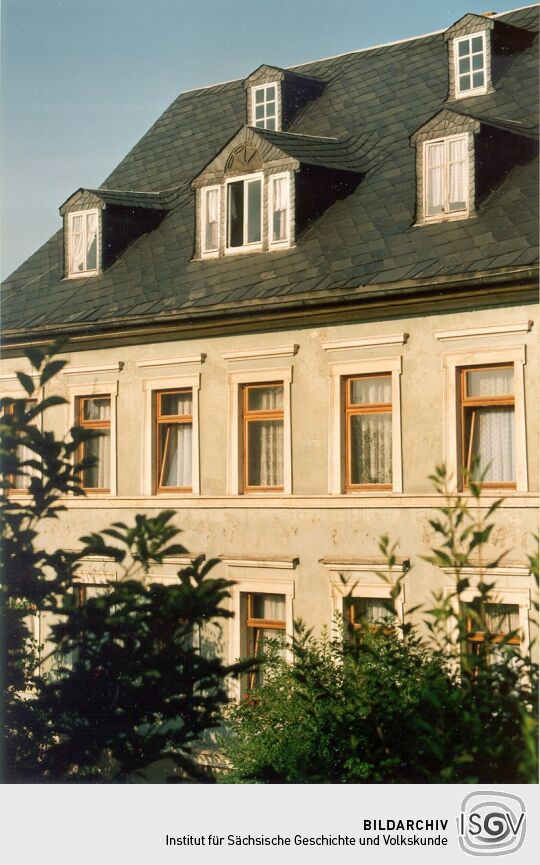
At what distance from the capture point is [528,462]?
610cm

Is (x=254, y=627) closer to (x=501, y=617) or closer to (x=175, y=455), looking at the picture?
(x=175, y=455)

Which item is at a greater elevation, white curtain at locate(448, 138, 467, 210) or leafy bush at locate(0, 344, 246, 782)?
white curtain at locate(448, 138, 467, 210)

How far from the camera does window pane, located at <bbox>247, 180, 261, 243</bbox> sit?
8688mm

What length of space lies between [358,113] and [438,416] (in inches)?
95.6

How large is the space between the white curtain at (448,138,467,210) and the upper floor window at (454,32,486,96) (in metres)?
0.41

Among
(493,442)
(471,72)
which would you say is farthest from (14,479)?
(471,72)

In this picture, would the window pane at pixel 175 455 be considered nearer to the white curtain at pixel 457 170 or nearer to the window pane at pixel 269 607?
the window pane at pixel 269 607

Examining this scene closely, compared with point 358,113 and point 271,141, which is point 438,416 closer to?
point 358,113

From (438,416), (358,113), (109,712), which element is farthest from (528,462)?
(358,113)

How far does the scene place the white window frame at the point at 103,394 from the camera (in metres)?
5.80

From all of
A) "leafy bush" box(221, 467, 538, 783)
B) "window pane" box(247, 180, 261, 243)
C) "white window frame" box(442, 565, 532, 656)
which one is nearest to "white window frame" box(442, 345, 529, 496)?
"leafy bush" box(221, 467, 538, 783)

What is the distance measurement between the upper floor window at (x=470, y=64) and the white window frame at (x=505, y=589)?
3.56 metres

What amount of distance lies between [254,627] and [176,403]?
1.64 metres

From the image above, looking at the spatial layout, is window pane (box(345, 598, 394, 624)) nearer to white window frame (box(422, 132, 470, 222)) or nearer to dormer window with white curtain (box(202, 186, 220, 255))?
white window frame (box(422, 132, 470, 222))
